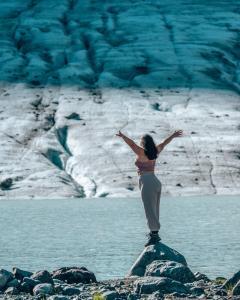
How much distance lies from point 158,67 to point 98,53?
10.9m

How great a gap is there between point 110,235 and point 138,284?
3060cm

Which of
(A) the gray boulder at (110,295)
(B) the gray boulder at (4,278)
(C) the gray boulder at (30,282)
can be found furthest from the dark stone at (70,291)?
(B) the gray boulder at (4,278)

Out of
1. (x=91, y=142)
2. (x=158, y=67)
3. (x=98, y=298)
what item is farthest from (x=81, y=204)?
(x=98, y=298)

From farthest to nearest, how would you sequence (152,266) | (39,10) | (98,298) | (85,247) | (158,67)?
(39,10) → (158,67) → (85,247) → (152,266) → (98,298)

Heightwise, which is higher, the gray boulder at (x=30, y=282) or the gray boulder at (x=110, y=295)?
the gray boulder at (x=110, y=295)

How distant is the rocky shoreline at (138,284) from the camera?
23.8m

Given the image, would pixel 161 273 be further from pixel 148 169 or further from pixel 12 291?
pixel 12 291

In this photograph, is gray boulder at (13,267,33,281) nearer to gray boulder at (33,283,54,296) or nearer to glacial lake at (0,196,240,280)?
gray boulder at (33,283,54,296)

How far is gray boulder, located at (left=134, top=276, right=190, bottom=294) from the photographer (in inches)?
957

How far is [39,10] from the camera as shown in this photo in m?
188

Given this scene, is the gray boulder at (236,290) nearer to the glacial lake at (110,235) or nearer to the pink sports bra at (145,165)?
the pink sports bra at (145,165)

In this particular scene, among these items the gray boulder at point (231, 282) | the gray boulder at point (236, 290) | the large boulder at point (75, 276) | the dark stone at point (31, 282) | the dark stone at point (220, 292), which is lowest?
the large boulder at point (75, 276)

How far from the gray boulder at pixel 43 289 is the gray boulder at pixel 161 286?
1.92 meters

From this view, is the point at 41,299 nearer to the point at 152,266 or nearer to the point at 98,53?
the point at 152,266
